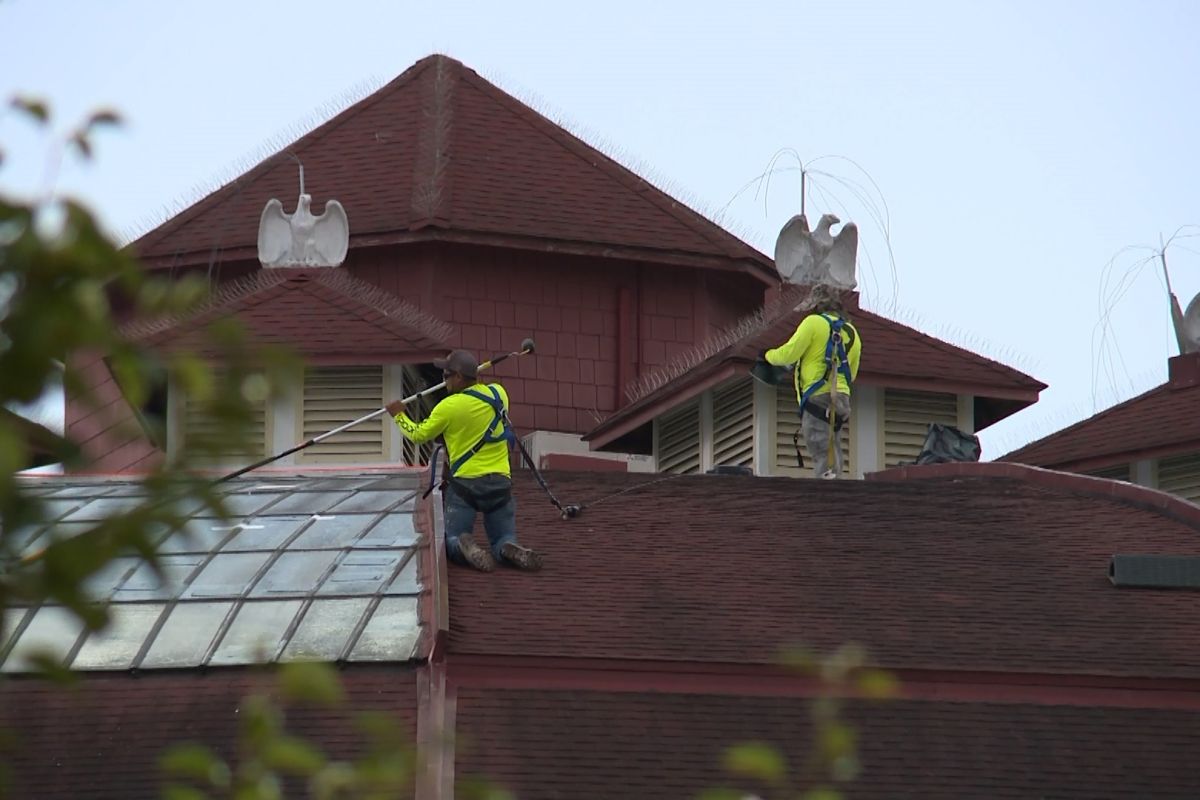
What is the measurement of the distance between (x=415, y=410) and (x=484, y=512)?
699 centimetres

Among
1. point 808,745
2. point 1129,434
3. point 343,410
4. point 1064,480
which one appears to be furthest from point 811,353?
point 808,745

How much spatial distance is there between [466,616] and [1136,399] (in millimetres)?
14322

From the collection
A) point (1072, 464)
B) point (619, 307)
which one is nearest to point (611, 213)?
point (619, 307)

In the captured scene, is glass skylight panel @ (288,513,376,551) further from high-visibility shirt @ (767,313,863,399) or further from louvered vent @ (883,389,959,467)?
louvered vent @ (883,389,959,467)

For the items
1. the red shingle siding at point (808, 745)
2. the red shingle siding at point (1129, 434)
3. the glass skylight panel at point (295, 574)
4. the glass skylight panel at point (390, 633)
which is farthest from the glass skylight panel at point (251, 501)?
the red shingle siding at point (1129, 434)

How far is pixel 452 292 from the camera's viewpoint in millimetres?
29781

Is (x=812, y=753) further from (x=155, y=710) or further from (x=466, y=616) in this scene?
(x=155, y=710)

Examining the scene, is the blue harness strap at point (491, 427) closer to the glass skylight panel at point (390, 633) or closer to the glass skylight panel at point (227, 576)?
the glass skylight panel at point (390, 633)

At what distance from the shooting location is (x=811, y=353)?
2419 cm

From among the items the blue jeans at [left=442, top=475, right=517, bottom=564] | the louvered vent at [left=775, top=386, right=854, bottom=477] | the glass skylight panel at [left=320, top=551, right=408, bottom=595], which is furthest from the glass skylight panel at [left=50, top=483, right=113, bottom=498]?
the louvered vent at [left=775, top=386, right=854, bottom=477]

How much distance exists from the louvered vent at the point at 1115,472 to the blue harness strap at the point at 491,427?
38.8 feet

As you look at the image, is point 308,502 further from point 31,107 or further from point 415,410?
point 31,107

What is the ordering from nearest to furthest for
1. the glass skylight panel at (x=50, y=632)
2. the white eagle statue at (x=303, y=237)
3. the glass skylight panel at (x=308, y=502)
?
the glass skylight panel at (x=50, y=632) < the glass skylight panel at (x=308, y=502) < the white eagle statue at (x=303, y=237)

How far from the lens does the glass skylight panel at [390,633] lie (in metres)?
17.5
